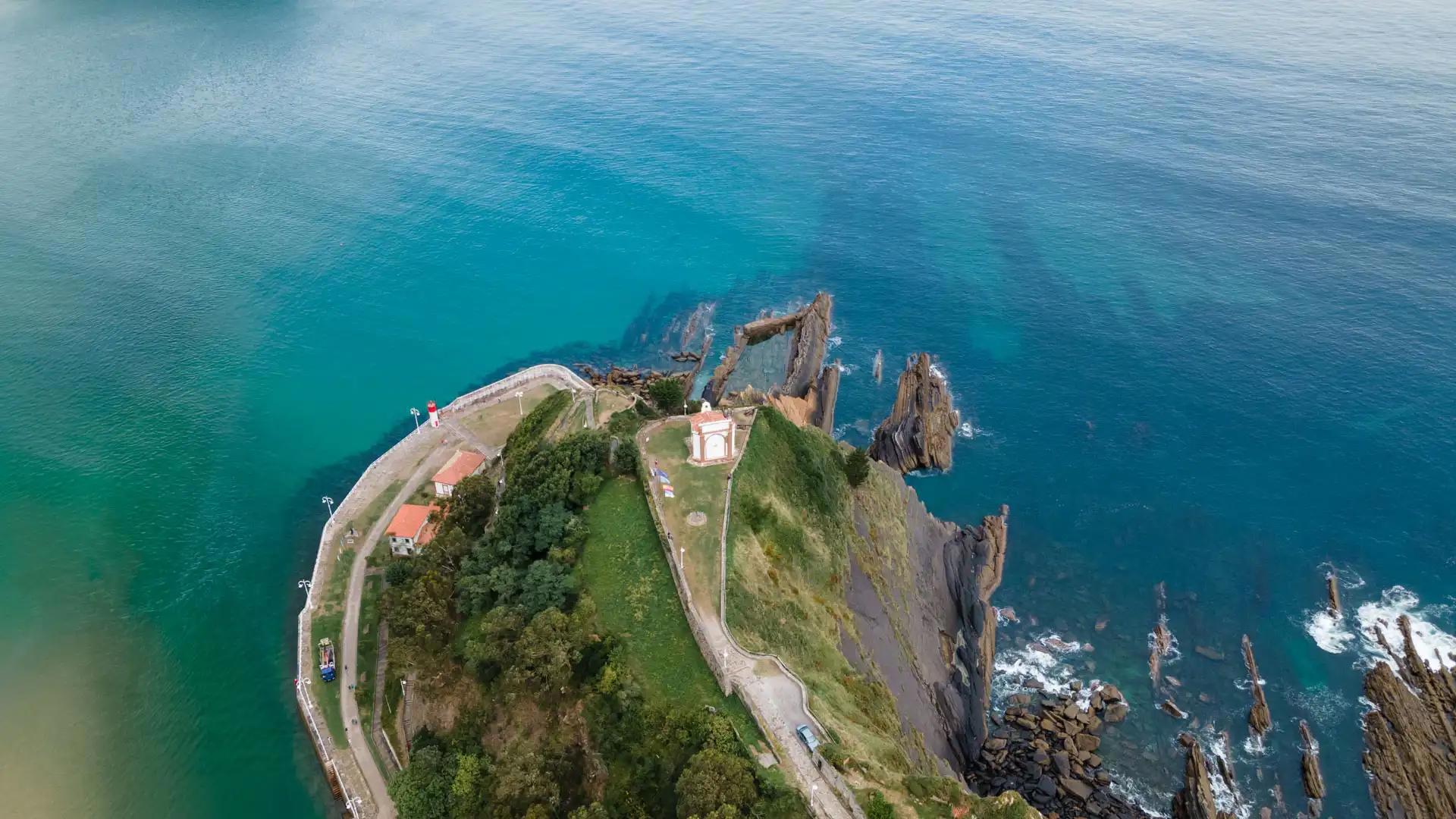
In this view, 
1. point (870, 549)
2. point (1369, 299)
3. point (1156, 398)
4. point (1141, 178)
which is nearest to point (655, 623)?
point (870, 549)

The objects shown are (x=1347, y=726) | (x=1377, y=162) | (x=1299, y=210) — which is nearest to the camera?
(x=1347, y=726)

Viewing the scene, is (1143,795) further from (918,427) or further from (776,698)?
(918,427)

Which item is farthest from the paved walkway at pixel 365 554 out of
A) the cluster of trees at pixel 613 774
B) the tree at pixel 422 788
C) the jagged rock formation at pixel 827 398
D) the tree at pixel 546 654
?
the jagged rock formation at pixel 827 398

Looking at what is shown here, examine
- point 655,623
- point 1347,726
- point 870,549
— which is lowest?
point 1347,726

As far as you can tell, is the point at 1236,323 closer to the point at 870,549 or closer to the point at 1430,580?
the point at 1430,580

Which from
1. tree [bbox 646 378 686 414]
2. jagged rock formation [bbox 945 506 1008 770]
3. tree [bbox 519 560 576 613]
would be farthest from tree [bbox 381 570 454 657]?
jagged rock formation [bbox 945 506 1008 770]

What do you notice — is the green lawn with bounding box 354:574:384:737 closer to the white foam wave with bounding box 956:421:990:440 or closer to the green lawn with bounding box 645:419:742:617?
the green lawn with bounding box 645:419:742:617
